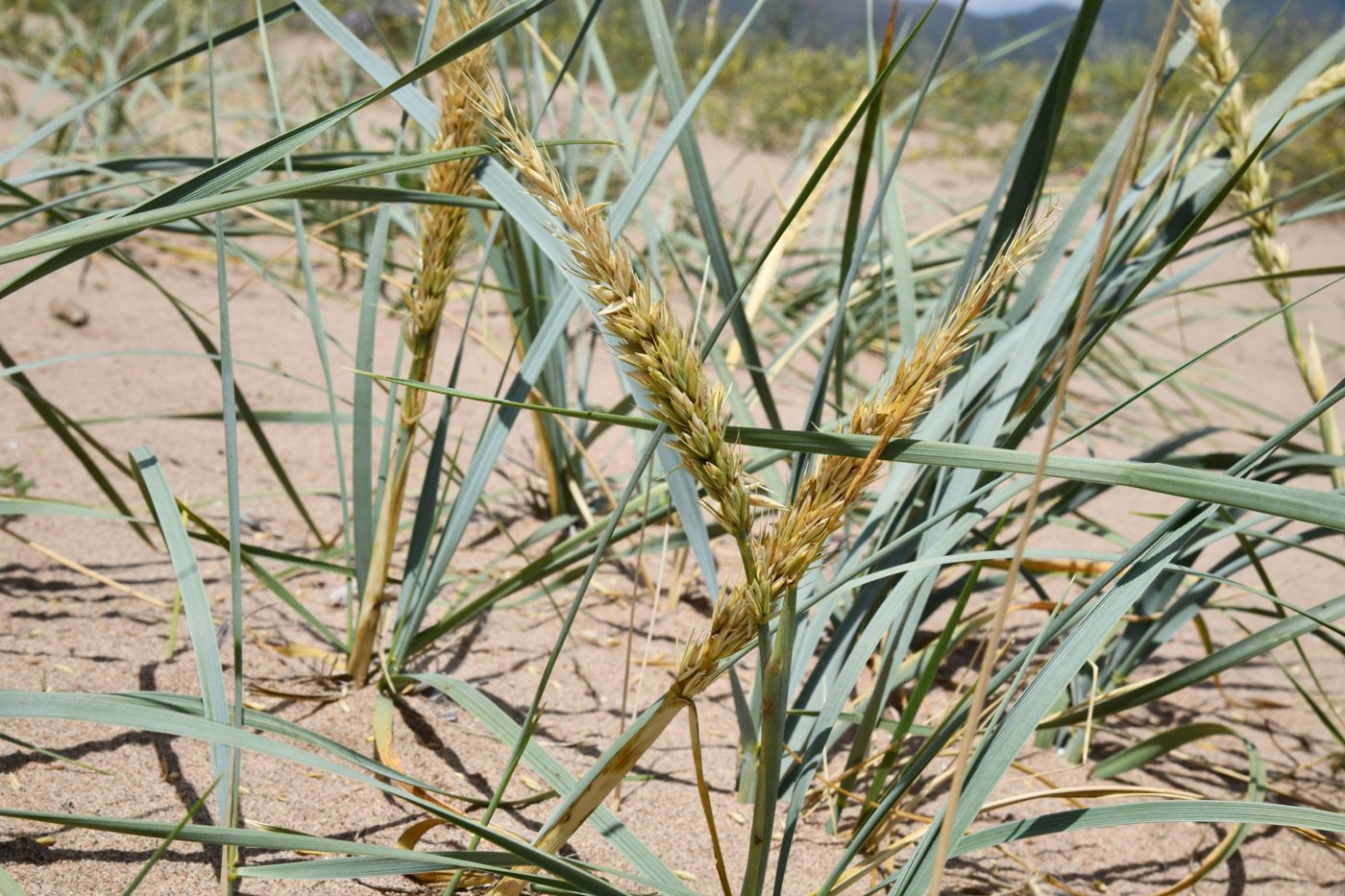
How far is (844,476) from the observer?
0.44m

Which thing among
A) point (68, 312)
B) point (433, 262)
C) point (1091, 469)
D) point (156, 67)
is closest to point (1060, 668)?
point (1091, 469)

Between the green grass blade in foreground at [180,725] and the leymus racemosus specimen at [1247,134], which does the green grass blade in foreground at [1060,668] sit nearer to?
the green grass blade in foreground at [180,725]

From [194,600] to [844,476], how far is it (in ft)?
1.68

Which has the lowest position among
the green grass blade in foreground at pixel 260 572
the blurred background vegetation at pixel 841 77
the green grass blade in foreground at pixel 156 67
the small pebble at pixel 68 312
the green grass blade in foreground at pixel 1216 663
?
the green grass blade in foreground at pixel 1216 663

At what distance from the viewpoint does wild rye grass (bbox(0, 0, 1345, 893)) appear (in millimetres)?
451

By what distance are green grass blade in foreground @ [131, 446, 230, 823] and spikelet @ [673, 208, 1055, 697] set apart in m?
0.40

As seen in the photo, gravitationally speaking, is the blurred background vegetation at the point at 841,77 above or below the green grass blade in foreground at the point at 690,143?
above

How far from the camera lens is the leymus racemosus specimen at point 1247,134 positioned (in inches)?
35.3

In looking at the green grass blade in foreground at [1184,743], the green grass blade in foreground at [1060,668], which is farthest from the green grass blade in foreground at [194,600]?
the green grass blade in foreground at [1184,743]

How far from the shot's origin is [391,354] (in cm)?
201

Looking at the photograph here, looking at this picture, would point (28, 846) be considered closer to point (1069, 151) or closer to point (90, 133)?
point (90, 133)

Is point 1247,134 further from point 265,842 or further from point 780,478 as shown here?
point 265,842

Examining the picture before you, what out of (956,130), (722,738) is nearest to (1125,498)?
(722,738)

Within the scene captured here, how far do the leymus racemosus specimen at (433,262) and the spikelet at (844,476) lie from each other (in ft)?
1.18
